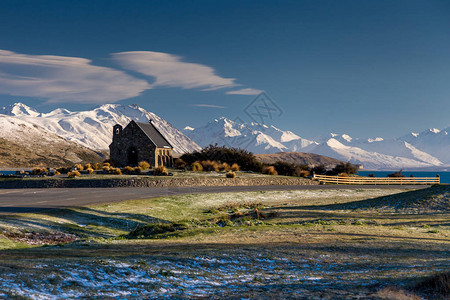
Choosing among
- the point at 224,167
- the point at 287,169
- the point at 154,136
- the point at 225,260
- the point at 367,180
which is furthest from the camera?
the point at 287,169

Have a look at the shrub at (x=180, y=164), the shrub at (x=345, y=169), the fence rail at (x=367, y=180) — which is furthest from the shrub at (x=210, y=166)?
the shrub at (x=345, y=169)

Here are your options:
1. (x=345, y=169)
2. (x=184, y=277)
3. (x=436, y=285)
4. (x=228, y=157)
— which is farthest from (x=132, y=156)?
(x=436, y=285)

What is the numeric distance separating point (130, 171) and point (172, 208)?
22.9m

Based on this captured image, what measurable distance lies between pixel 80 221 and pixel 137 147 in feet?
133

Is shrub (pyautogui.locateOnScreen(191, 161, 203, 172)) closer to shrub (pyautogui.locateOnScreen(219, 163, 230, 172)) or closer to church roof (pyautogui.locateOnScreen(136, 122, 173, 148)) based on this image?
shrub (pyautogui.locateOnScreen(219, 163, 230, 172))

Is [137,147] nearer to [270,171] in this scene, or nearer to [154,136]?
[154,136]

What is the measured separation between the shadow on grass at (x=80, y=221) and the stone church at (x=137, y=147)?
118 feet

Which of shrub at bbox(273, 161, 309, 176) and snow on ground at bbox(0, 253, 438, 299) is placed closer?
snow on ground at bbox(0, 253, 438, 299)

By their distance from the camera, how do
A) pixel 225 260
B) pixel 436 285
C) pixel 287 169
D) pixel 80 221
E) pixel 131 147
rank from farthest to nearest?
pixel 287 169 < pixel 131 147 < pixel 80 221 < pixel 225 260 < pixel 436 285

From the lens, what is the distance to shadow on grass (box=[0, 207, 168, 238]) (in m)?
19.6

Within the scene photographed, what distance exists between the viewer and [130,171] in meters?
50.8

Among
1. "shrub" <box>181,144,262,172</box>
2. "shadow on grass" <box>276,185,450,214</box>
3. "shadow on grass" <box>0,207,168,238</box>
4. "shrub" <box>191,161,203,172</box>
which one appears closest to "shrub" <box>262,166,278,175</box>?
"shrub" <box>181,144,262,172</box>

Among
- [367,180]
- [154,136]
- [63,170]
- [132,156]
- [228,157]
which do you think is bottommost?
[367,180]

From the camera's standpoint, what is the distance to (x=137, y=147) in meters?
61.9
